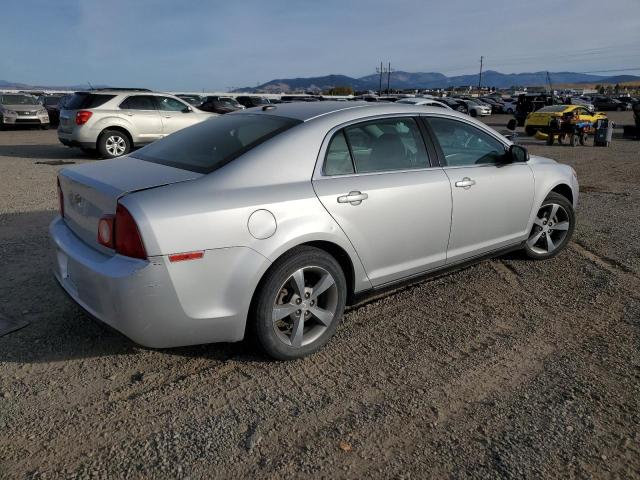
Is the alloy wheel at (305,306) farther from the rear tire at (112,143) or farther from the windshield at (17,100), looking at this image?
the windshield at (17,100)

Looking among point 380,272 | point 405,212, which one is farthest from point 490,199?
point 380,272

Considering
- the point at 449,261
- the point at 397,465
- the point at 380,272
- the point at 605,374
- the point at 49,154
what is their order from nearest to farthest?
the point at 397,465, the point at 605,374, the point at 380,272, the point at 449,261, the point at 49,154

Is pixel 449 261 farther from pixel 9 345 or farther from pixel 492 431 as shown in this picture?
pixel 9 345

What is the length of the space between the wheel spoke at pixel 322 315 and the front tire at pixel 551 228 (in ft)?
8.11

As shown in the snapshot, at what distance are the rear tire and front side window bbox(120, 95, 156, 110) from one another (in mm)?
696

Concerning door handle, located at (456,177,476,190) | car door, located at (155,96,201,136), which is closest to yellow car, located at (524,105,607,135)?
car door, located at (155,96,201,136)

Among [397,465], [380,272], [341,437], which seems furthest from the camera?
[380,272]

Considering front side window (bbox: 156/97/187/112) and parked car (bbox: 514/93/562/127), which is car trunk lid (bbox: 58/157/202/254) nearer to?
front side window (bbox: 156/97/187/112)

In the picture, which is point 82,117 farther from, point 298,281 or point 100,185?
point 298,281

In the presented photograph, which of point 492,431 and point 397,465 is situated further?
point 492,431

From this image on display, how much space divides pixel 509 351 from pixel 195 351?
2024 mm

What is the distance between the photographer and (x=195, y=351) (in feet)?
10.9

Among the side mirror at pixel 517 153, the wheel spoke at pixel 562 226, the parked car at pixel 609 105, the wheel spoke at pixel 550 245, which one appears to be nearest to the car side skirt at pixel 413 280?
the wheel spoke at pixel 550 245

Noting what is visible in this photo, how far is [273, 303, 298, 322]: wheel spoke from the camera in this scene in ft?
9.98
